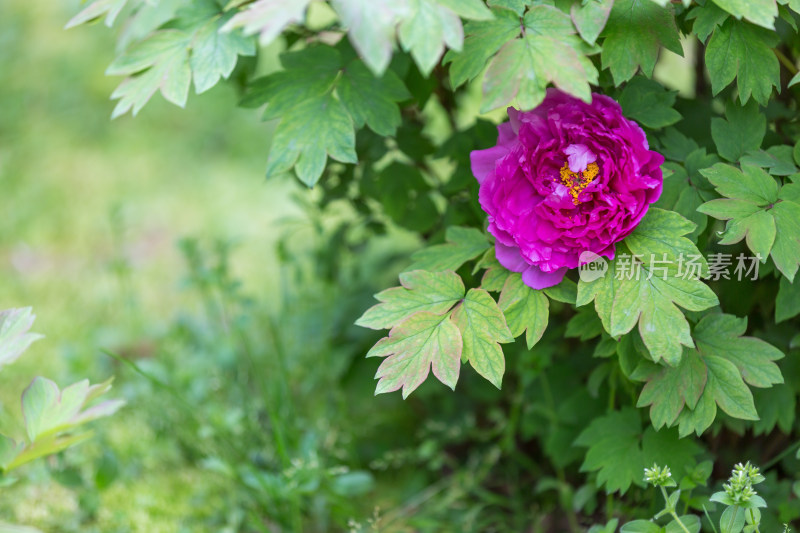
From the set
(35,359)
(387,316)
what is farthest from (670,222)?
(35,359)

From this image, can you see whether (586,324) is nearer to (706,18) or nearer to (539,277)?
(539,277)

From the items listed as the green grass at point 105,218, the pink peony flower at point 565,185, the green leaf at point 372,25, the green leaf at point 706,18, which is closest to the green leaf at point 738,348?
the pink peony flower at point 565,185

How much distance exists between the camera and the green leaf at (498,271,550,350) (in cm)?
111

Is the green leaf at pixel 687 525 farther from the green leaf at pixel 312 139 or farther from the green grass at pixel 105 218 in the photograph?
the green grass at pixel 105 218

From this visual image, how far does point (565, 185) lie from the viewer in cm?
110

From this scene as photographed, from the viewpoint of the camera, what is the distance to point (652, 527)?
46.3 inches

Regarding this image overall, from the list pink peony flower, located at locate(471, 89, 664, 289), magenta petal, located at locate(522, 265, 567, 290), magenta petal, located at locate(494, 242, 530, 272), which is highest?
pink peony flower, located at locate(471, 89, 664, 289)

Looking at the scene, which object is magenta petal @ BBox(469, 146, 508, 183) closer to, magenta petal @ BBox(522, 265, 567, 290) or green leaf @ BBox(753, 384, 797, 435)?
magenta petal @ BBox(522, 265, 567, 290)

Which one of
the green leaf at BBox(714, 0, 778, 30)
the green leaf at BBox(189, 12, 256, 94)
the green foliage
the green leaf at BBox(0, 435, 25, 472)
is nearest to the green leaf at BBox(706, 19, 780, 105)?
the green foliage

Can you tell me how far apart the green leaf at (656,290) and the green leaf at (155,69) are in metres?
0.75

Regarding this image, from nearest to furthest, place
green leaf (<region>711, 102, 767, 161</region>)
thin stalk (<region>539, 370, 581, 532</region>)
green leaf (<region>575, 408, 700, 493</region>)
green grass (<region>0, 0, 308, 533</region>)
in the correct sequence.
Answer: green leaf (<region>711, 102, 767, 161</region>), green leaf (<region>575, 408, 700, 493</region>), thin stalk (<region>539, 370, 581, 532</region>), green grass (<region>0, 0, 308, 533</region>)

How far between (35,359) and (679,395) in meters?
2.16

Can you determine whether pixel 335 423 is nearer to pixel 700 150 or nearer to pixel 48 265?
pixel 700 150

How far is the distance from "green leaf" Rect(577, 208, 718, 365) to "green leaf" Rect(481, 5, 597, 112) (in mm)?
268
